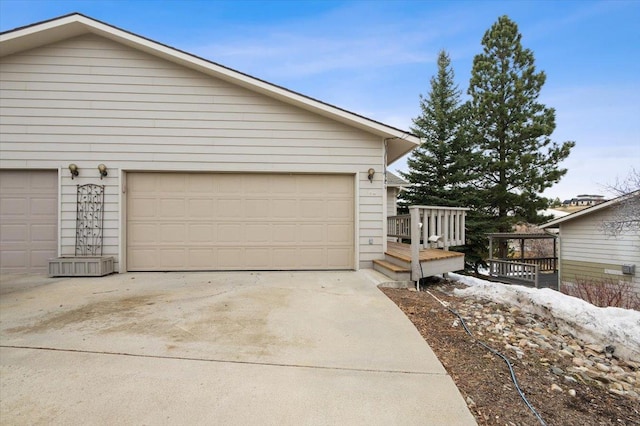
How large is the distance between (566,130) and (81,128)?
2052cm

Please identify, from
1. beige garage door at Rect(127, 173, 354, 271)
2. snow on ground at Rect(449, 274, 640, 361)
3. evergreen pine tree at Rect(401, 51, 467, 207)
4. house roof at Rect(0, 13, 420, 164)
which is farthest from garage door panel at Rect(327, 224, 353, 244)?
evergreen pine tree at Rect(401, 51, 467, 207)

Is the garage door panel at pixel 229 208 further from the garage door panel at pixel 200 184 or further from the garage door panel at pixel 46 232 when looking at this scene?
the garage door panel at pixel 46 232

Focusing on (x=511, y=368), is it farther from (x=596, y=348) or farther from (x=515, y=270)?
(x=515, y=270)

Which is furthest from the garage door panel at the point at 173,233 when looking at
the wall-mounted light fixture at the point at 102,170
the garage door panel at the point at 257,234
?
the wall-mounted light fixture at the point at 102,170

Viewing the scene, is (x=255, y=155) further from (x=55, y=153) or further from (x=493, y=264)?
(x=493, y=264)

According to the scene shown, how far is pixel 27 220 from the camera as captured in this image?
19.4ft

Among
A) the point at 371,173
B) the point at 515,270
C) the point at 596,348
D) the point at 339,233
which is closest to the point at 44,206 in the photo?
the point at 339,233

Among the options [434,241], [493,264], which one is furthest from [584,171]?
[434,241]

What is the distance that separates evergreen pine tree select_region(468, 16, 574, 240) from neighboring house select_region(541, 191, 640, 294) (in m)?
3.03

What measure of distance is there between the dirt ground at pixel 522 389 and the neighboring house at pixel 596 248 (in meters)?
10.6

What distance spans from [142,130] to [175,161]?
87 centimetres

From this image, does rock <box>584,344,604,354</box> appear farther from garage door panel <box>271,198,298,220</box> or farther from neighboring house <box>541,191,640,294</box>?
neighboring house <box>541,191,640,294</box>

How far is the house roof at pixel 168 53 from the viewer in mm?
5520

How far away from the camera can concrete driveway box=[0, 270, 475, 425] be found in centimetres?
188
